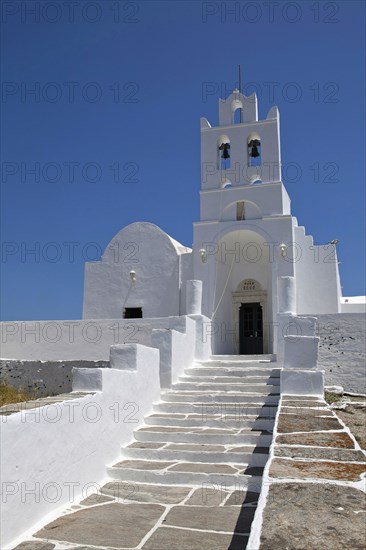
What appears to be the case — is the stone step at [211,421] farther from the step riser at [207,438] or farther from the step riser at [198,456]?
the step riser at [198,456]

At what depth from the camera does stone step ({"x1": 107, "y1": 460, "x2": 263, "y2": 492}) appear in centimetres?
549

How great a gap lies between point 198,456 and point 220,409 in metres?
1.64

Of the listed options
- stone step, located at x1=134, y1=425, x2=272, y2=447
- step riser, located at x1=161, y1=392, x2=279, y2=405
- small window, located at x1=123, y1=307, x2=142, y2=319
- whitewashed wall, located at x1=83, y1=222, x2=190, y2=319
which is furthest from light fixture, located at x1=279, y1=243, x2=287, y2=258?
stone step, located at x1=134, y1=425, x2=272, y2=447

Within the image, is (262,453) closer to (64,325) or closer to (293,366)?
(293,366)

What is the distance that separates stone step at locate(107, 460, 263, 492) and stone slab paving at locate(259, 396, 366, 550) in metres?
1.40

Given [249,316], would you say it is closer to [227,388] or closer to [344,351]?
[344,351]

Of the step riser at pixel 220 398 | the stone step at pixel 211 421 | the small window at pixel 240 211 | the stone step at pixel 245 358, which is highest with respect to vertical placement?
the small window at pixel 240 211

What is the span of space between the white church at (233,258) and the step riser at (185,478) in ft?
27.1

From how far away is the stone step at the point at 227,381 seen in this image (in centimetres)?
879

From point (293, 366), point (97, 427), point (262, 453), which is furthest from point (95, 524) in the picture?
point (293, 366)

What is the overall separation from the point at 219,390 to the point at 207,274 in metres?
6.07

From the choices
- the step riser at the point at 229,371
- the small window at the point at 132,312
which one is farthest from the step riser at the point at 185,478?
the small window at the point at 132,312

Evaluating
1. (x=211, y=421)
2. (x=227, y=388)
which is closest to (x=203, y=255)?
(x=227, y=388)

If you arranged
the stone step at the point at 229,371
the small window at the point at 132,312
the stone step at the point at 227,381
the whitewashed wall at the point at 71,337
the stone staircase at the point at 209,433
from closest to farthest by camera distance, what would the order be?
1. the stone staircase at the point at 209,433
2. the stone step at the point at 227,381
3. the stone step at the point at 229,371
4. the whitewashed wall at the point at 71,337
5. the small window at the point at 132,312
